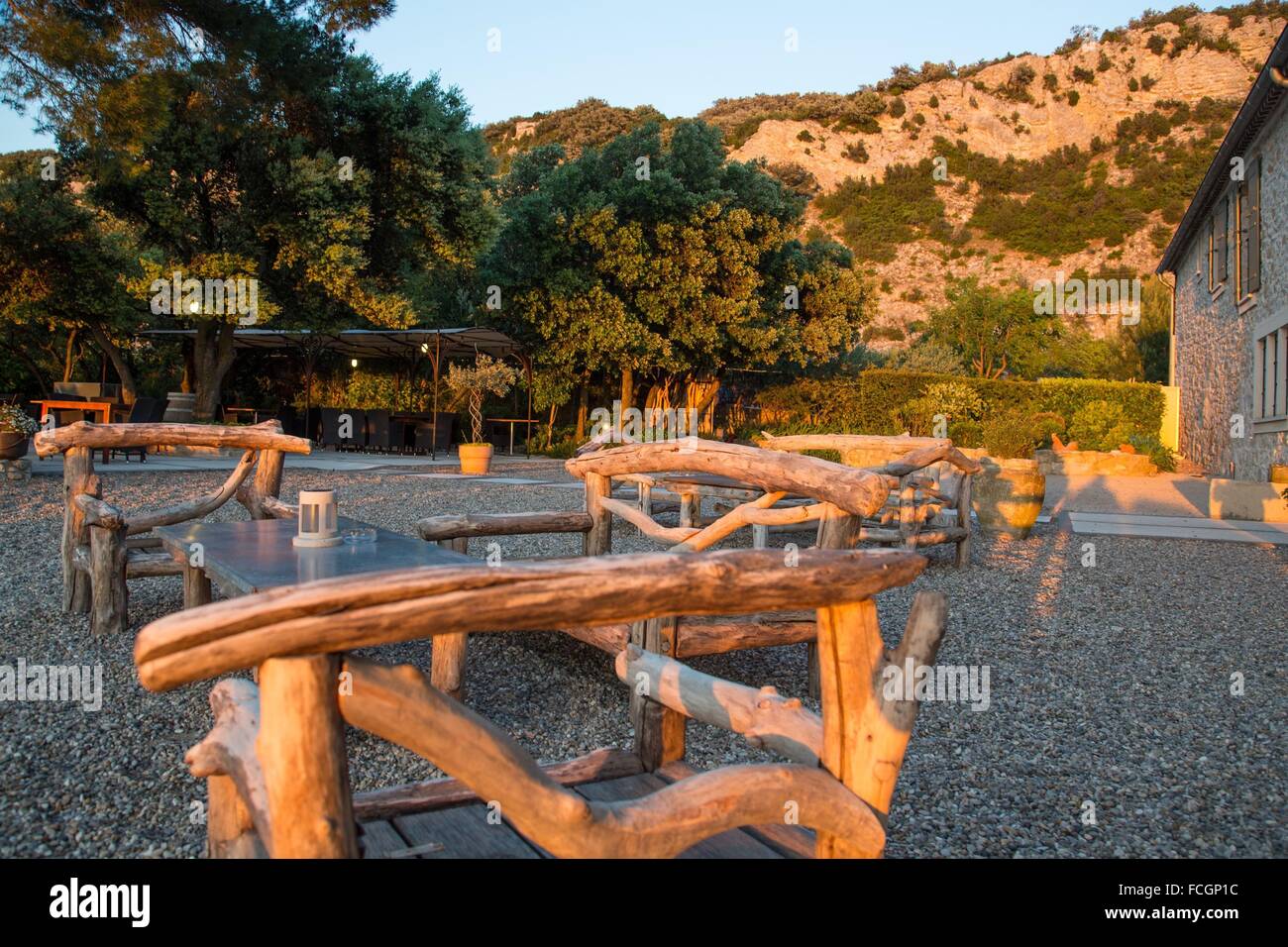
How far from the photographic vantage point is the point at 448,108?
15.9 metres

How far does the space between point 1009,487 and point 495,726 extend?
26.5 ft

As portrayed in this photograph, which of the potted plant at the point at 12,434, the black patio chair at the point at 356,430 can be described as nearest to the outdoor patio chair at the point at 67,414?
the potted plant at the point at 12,434

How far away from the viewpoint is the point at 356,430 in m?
19.5

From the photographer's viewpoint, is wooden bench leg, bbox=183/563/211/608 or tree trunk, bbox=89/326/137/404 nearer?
wooden bench leg, bbox=183/563/211/608

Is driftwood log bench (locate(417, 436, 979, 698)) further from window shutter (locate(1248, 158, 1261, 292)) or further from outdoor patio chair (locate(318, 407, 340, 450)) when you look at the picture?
outdoor patio chair (locate(318, 407, 340, 450))

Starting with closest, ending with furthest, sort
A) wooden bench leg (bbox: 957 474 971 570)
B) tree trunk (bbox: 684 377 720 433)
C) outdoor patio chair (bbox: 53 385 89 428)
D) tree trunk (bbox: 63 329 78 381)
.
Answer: wooden bench leg (bbox: 957 474 971 570) → outdoor patio chair (bbox: 53 385 89 428) → tree trunk (bbox: 63 329 78 381) → tree trunk (bbox: 684 377 720 433)

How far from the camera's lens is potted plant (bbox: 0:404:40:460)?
1012 cm

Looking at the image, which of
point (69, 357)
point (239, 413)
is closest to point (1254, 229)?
point (239, 413)

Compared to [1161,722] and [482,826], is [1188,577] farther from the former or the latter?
[482,826]

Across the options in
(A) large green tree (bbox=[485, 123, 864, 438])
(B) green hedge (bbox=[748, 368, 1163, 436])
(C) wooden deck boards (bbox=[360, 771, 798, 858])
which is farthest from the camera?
(B) green hedge (bbox=[748, 368, 1163, 436])

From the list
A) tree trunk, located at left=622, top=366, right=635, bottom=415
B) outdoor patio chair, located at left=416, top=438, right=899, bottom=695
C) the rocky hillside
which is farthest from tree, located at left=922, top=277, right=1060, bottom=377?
outdoor patio chair, located at left=416, top=438, right=899, bottom=695

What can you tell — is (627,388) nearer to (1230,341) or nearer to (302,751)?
(1230,341)

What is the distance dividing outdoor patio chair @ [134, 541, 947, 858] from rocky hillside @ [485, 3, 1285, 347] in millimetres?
42836
